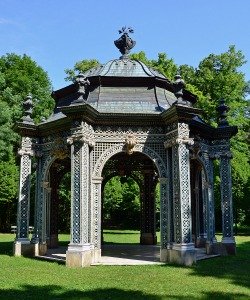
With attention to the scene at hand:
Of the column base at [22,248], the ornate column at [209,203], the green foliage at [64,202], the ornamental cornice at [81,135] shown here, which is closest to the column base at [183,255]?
the ornate column at [209,203]

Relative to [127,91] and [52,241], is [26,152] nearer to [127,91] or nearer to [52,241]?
[127,91]

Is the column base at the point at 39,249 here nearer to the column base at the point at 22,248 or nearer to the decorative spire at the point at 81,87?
the column base at the point at 22,248

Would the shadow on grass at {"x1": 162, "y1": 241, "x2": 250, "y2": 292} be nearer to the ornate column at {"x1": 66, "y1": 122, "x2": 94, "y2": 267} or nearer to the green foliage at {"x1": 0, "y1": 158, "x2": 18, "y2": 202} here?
the ornate column at {"x1": 66, "y1": 122, "x2": 94, "y2": 267}

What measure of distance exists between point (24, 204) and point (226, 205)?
7.66 m

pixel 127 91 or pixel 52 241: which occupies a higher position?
pixel 127 91

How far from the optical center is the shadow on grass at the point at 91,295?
7.54 meters

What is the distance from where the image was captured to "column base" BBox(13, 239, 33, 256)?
14039 millimetres

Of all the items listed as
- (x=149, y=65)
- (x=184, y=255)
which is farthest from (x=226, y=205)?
(x=149, y=65)

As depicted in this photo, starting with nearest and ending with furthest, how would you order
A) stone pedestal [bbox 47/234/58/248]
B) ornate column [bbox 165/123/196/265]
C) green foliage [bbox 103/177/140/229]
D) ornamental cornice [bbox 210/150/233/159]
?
ornate column [bbox 165/123/196/265]
ornamental cornice [bbox 210/150/233/159]
stone pedestal [bbox 47/234/58/248]
green foliage [bbox 103/177/140/229]

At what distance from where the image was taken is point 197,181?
1703 centimetres

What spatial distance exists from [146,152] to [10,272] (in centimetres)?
567

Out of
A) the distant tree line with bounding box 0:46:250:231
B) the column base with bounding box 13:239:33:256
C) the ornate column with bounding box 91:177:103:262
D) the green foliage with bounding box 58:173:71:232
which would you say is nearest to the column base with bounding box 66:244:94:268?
the ornate column with bounding box 91:177:103:262

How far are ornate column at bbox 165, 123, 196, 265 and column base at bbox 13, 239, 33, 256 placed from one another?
5178mm

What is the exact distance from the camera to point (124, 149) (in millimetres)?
13148
